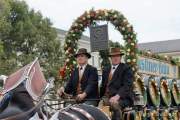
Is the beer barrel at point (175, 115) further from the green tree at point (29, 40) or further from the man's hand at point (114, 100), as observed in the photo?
the green tree at point (29, 40)

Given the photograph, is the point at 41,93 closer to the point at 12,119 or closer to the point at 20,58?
the point at 12,119

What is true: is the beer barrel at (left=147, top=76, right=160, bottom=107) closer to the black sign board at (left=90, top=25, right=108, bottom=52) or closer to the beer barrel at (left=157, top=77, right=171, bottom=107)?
the beer barrel at (left=157, top=77, right=171, bottom=107)

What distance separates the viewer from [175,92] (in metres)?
12.3

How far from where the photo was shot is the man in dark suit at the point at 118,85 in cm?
738

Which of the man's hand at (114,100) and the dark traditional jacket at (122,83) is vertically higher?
the dark traditional jacket at (122,83)

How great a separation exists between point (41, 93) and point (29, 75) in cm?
20

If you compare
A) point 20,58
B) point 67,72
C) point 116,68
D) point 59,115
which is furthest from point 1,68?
point 59,115

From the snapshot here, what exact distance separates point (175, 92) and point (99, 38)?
400cm

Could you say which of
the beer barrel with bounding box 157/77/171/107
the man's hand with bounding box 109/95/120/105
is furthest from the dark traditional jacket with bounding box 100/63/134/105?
the beer barrel with bounding box 157/77/171/107

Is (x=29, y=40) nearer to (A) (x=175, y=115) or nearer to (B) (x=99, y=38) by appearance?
(A) (x=175, y=115)

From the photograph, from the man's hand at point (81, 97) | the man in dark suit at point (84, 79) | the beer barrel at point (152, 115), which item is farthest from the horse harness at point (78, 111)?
the beer barrel at point (152, 115)

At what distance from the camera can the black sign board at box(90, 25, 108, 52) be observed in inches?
356

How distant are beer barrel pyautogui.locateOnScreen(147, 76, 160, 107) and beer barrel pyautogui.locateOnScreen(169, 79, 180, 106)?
1.37 m

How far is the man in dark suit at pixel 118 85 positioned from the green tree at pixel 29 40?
18.9 m
